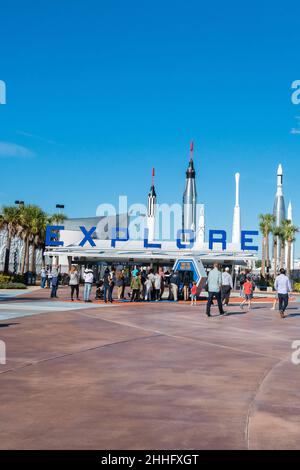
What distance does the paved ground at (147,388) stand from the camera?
5027 millimetres

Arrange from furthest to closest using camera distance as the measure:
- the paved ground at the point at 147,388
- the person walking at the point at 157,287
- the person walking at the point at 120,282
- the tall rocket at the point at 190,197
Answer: the tall rocket at the point at 190,197, the person walking at the point at 120,282, the person walking at the point at 157,287, the paved ground at the point at 147,388

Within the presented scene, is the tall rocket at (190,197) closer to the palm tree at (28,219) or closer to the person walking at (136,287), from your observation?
the palm tree at (28,219)

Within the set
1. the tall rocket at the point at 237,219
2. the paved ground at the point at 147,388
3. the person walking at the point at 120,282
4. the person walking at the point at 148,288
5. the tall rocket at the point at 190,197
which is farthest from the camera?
the tall rocket at the point at 190,197

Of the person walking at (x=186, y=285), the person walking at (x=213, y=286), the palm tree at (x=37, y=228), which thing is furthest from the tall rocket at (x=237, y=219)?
the person walking at (x=213, y=286)

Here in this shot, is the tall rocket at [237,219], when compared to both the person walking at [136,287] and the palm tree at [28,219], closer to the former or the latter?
the palm tree at [28,219]

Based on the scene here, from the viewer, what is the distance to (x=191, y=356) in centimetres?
965

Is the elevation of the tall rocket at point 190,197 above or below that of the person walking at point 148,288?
above

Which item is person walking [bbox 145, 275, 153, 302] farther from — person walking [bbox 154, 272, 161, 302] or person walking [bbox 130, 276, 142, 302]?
person walking [bbox 130, 276, 142, 302]

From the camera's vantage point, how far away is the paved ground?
16.5 ft

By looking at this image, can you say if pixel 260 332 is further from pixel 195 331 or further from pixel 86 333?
pixel 86 333

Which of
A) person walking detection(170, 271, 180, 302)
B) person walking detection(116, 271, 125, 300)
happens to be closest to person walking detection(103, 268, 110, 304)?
person walking detection(116, 271, 125, 300)

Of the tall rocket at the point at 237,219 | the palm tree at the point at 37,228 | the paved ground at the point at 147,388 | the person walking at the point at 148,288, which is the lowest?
the paved ground at the point at 147,388

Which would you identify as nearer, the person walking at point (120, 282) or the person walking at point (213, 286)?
the person walking at point (213, 286)
